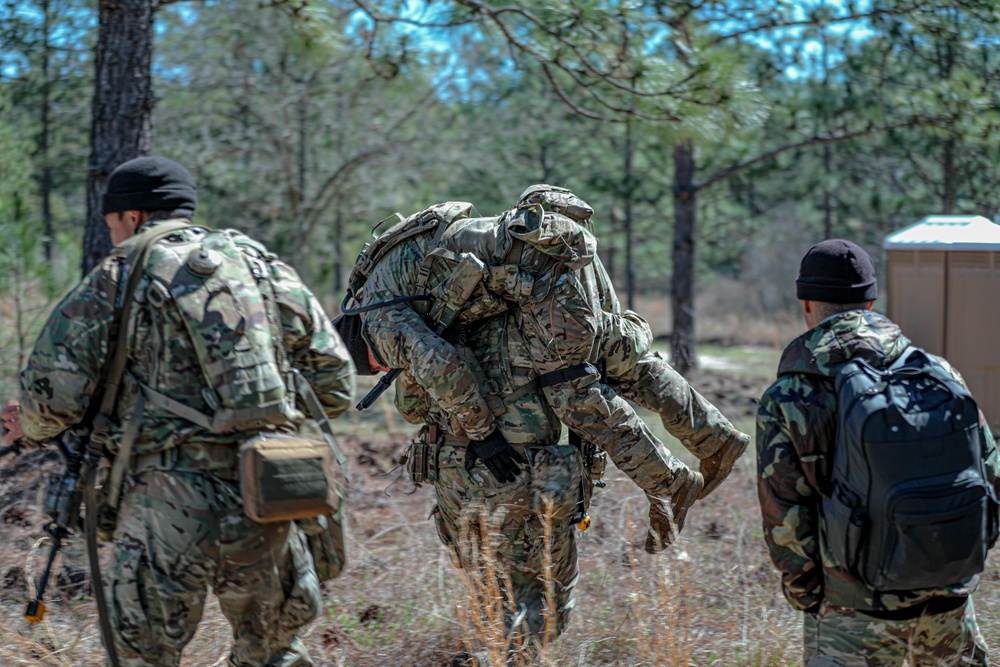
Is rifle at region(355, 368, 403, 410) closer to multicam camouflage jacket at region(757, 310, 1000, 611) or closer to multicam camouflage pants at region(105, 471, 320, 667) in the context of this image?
multicam camouflage pants at region(105, 471, 320, 667)

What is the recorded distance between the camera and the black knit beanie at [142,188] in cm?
278

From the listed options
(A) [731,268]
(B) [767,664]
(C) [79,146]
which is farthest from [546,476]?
(A) [731,268]

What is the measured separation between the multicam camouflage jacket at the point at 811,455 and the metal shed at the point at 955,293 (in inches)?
144

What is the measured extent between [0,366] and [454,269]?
4.05 metres

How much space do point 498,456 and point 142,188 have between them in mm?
1556

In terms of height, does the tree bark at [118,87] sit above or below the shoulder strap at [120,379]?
above

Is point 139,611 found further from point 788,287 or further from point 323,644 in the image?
point 788,287

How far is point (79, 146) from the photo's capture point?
36.0 feet

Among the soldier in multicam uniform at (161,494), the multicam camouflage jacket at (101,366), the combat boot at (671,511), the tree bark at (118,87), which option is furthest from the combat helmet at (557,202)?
the tree bark at (118,87)

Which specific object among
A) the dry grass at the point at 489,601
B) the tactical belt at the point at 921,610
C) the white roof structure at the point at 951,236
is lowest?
the dry grass at the point at 489,601

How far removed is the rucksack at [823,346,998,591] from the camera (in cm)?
232

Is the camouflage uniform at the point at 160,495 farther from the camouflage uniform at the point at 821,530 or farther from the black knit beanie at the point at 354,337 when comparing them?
the camouflage uniform at the point at 821,530

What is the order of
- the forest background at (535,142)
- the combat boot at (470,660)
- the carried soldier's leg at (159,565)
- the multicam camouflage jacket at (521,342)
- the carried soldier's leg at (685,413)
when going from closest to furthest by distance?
the carried soldier's leg at (159,565)
the combat boot at (470,660)
the multicam camouflage jacket at (521,342)
the carried soldier's leg at (685,413)
the forest background at (535,142)

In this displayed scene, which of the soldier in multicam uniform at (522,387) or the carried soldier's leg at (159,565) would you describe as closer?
the carried soldier's leg at (159,565)
